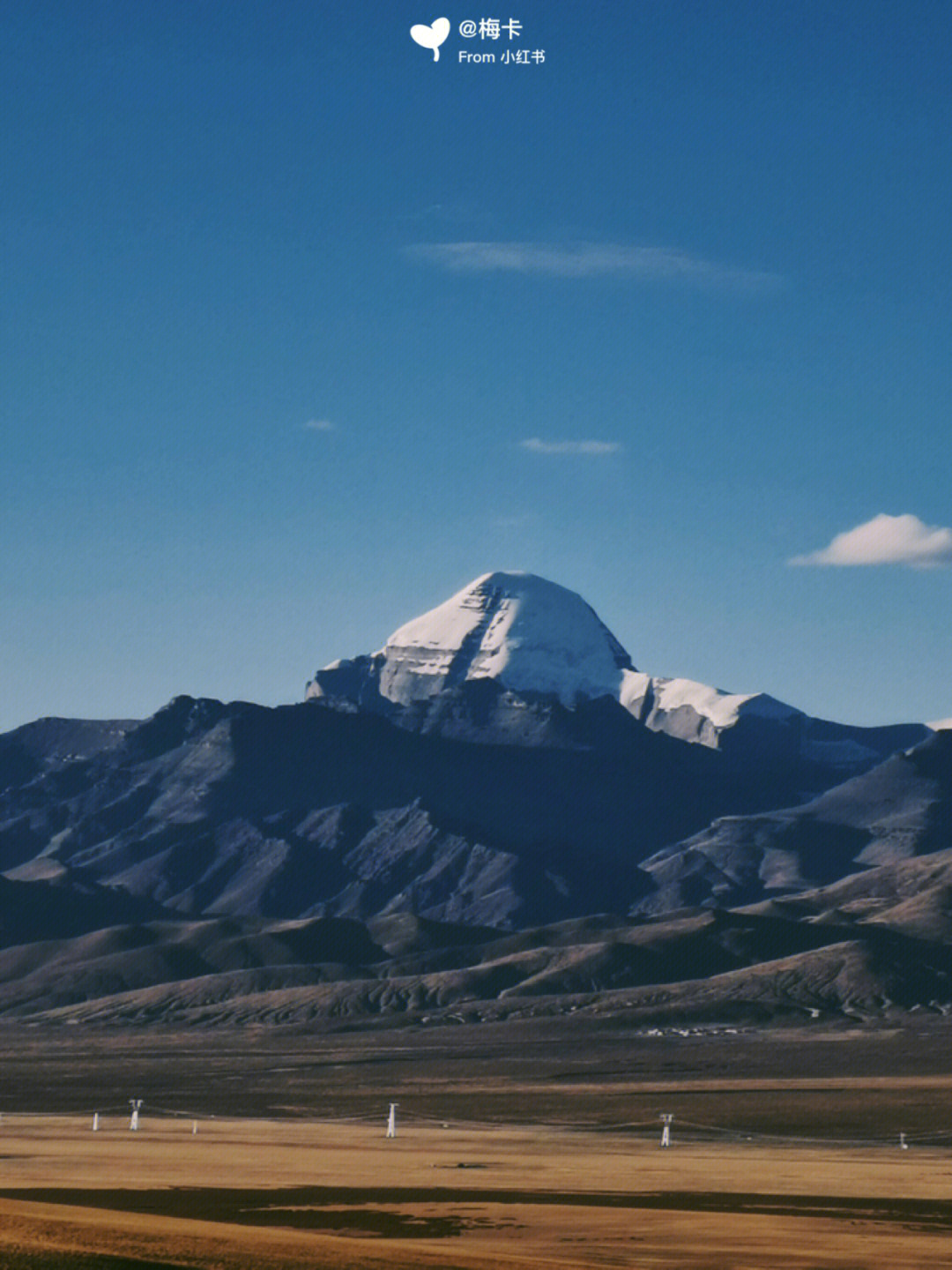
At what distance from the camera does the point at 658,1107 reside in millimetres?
114750

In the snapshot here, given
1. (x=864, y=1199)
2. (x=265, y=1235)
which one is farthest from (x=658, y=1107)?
(x=265, y=1235)

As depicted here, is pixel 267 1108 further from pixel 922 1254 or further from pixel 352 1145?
pixel 922 1254

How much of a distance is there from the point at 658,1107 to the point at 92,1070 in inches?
3051

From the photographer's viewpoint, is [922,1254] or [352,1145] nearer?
[922,1254]

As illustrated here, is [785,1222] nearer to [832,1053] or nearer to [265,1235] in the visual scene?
[265,1235]

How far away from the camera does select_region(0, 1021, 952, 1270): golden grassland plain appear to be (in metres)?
37.5

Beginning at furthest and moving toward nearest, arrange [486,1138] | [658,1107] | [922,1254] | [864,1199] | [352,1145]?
[658,1107]
[486,1138]
[352,1145]
[864,1199]
[922,1254]

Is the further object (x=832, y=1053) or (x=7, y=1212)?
(x=832, y=1053)

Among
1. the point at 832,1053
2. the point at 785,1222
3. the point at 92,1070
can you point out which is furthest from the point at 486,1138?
the point at 832,1053

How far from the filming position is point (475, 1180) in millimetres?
60062

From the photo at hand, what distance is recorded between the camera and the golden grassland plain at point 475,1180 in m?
37.5

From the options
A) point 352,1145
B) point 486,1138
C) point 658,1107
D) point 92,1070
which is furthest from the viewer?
point 92,1070

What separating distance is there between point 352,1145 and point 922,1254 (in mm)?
40540

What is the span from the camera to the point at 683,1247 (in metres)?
41.5
